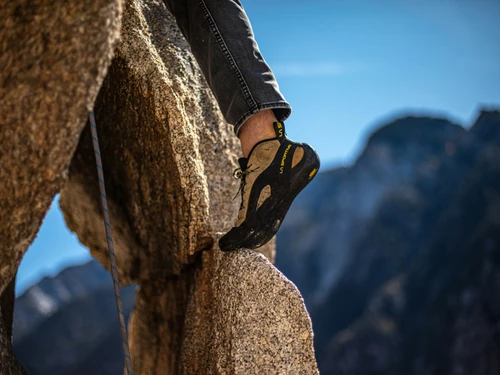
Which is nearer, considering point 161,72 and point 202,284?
point 161,72

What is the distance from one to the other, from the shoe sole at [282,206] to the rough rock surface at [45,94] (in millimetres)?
1317

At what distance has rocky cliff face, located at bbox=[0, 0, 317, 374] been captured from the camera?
2939 mm

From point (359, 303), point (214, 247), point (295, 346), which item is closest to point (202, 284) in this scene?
point (214, 247)

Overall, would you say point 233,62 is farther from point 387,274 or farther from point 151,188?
point 387,274

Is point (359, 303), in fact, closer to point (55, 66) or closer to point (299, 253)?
point (299, 253)

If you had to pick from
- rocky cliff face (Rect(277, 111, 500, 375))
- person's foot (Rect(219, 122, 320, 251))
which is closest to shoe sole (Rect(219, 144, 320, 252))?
person's foot (Rect(219, 122, 320, 251))

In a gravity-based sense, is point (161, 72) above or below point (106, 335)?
above

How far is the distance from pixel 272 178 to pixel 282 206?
202 millimetres

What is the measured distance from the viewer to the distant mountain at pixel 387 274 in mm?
41781

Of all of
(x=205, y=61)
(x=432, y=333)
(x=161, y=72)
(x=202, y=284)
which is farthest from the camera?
(x=432, y=333)

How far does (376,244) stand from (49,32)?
5715 cm

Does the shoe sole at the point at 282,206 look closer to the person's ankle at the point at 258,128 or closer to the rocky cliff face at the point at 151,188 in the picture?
the rocky cliff face at the point at 151,188

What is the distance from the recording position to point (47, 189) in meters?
2.97

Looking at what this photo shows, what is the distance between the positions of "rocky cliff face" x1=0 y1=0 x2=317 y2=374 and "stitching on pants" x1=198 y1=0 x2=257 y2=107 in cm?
69
